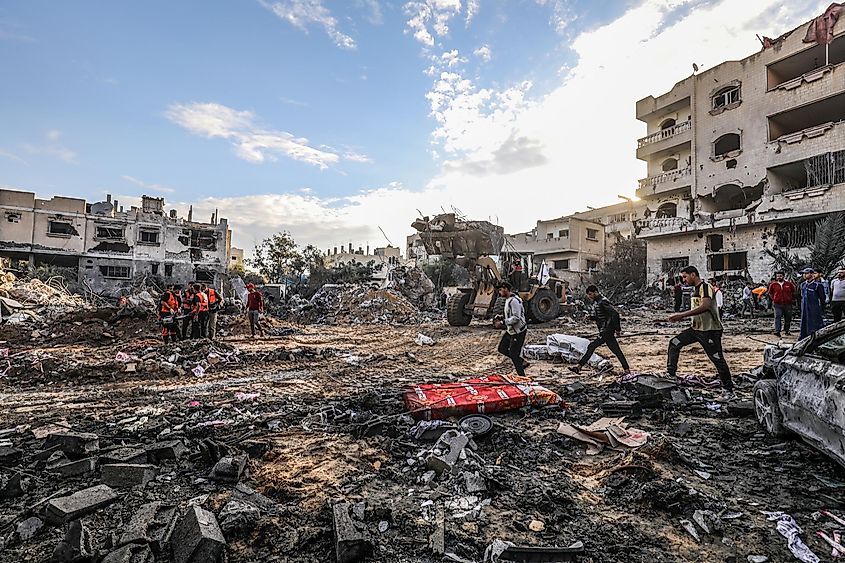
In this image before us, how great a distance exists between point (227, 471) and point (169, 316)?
29.0ft

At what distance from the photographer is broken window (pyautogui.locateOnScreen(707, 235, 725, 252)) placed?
22442 millimetres

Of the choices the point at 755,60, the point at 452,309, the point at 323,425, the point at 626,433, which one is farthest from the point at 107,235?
the point at 755,60

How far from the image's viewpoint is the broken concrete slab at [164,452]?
140 inches

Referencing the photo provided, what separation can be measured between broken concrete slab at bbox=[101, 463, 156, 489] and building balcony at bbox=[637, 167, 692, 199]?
27797 millimetres

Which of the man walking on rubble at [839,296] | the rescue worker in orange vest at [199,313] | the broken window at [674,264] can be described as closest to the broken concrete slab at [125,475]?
the rescue worker in orange vest at [199,313]

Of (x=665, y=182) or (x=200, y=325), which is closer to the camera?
(x=200, y=325)

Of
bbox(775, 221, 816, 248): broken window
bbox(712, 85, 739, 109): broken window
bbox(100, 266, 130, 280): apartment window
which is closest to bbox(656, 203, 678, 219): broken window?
bbox(712, 85, 739, 109): broken window

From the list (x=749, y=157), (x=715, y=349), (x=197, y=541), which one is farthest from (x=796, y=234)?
(x=197, y=541)

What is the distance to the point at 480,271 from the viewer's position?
14.3 meters

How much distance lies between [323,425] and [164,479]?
1671 millimetres

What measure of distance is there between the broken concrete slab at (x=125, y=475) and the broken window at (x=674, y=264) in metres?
25.6

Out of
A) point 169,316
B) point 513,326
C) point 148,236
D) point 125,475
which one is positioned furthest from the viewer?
point 148,236

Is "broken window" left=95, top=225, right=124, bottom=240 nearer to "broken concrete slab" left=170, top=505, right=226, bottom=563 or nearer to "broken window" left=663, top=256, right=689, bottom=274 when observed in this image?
"broken concrete slab" left=170, top=505, right=226, bottom=563

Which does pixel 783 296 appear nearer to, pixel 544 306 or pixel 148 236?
pixel 544 306
